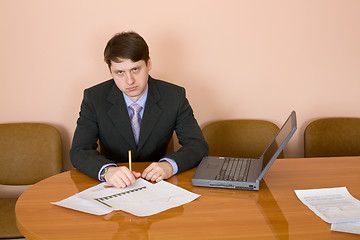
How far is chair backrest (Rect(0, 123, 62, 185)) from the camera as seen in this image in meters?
2.56

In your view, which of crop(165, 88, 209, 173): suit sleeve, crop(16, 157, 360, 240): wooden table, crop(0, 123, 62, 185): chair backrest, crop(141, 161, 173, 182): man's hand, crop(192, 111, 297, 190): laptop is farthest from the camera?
crop(0, 123, 62, 185): chair backrest

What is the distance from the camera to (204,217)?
133cm

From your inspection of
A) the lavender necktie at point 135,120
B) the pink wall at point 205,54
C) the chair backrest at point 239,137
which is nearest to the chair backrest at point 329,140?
the pink wall at point 205,54

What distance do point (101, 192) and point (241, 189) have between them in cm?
59

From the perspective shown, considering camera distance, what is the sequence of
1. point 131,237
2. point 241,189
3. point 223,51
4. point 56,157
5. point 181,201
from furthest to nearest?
point 223,51
point 56,157
point 241,189
point 181,201
point 131,237

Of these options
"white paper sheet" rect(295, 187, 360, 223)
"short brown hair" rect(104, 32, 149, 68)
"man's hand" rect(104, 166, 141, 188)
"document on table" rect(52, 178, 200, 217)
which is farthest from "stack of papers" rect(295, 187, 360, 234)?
"short brown hair" rect(104, 32, 149, 68)

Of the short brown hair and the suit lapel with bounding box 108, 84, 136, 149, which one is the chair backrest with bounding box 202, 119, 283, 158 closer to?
the suit lapel with bounding box 108, 84, 136, 149

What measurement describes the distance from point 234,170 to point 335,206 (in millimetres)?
470

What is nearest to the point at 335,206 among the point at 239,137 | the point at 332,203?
the point at 332,203

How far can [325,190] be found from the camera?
1544 millimetres

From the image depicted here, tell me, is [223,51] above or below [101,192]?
above

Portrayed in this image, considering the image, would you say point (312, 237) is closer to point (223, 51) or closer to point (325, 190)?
point (325, 190)

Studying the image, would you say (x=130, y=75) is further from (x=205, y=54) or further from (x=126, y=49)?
(x=205, y=54)

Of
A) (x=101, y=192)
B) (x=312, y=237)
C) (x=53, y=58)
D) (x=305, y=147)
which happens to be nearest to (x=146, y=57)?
(x=101, y=192)
